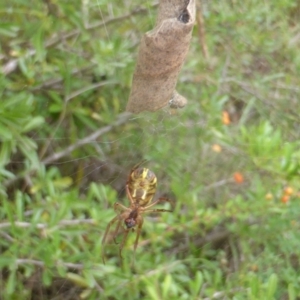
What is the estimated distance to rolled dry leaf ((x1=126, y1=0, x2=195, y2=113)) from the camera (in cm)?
73

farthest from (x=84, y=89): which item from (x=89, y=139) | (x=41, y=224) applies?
(x=41, y=224)

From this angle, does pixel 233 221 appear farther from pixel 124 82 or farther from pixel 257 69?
pixel 257 69

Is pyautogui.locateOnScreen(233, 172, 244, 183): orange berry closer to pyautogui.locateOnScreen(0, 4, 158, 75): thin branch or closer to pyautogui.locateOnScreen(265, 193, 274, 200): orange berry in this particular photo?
pyautogui.locateOnScreen(265, 193, 274, 200): orange berry

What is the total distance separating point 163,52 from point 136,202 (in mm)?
635

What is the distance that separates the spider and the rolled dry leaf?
1.31 feet

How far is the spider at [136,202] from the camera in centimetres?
123

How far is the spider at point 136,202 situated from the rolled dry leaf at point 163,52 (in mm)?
400

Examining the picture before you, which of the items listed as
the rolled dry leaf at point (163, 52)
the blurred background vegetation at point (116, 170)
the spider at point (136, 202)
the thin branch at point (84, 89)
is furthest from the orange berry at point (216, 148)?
the rolled dry leaf at point (163, 52)

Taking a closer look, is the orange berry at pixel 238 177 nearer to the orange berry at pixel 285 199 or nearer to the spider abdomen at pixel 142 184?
the orange berry at pixel 285 199

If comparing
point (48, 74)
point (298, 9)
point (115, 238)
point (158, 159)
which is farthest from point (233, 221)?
point (298, 9)

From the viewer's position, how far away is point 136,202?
4.34 feet

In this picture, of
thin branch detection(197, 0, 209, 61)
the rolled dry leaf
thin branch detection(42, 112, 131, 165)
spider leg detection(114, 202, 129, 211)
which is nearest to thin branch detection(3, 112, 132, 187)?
thin branch detection(42, 112, 131, 165)

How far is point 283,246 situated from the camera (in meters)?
1.72

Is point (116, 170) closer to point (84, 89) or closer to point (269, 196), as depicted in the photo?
point (84, 89)
